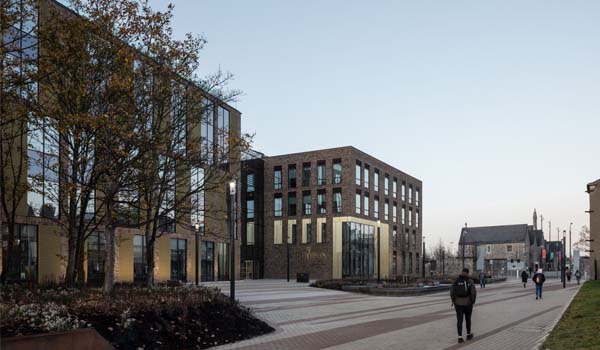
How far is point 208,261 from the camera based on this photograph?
4997cm

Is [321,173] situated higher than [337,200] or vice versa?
[321,173]

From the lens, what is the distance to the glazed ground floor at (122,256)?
2970cm

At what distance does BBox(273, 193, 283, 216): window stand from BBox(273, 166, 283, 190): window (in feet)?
3.10

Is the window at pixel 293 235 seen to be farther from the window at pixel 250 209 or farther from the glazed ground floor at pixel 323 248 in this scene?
the window at pixel 250 209

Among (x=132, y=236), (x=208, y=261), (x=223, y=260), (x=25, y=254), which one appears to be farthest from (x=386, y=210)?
(x=25, y=254)

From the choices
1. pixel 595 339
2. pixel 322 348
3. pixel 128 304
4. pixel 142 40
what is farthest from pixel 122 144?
pixel 595 339

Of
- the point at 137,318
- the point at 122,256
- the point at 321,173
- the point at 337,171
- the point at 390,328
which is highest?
the point at 337,171

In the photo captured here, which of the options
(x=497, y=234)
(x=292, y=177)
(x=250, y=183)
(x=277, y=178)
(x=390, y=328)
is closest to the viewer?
(x=390, y=328)

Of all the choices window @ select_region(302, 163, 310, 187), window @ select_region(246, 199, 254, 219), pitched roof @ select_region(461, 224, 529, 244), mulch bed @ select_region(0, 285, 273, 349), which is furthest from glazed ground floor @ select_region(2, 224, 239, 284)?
pitched roof @ select_region(461, 224, 529, 244)

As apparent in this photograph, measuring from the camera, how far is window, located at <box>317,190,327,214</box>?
62156mm

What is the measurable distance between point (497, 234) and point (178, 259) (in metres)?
101

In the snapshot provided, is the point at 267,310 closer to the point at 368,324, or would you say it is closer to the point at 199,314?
the point at 368,324

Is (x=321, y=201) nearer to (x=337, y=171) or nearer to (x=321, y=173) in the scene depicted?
(x=321, y=173)

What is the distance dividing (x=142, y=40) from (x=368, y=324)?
1031 centimetres
